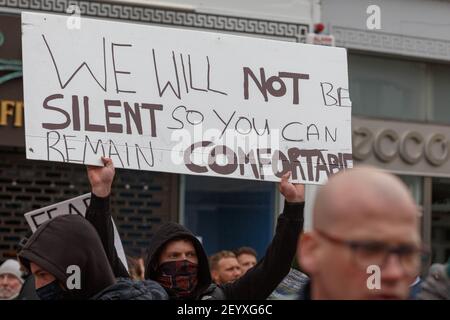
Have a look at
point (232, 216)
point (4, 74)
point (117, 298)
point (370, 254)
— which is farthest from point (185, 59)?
point (232, 216)

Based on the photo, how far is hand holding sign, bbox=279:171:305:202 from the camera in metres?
4.40

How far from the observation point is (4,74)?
998cm

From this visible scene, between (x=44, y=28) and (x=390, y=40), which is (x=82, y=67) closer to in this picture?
(x=44, y=28)

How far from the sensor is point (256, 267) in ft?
13.9

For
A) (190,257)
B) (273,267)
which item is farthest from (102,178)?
(273,267)

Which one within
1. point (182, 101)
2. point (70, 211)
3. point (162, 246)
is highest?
point (182, 101)

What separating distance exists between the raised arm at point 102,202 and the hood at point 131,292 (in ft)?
2.18

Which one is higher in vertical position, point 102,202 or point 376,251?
point 102,202

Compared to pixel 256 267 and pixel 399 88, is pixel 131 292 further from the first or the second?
pixel 399 88

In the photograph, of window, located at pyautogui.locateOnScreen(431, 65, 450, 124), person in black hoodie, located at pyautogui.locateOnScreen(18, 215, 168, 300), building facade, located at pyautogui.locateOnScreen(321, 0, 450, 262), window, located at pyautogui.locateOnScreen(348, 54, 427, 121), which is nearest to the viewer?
person in black hoodie, located at pyautogui.locateOnScreen(18, 215, 168, 300)

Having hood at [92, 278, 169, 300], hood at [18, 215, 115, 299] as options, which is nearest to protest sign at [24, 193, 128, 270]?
hood at [18, 215, 115, 299]

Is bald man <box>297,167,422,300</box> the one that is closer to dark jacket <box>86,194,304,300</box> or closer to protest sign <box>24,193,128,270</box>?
dark jacket <box>86,194,304,300</box>

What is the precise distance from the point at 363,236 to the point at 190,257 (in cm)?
221

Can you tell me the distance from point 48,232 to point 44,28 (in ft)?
3.61
